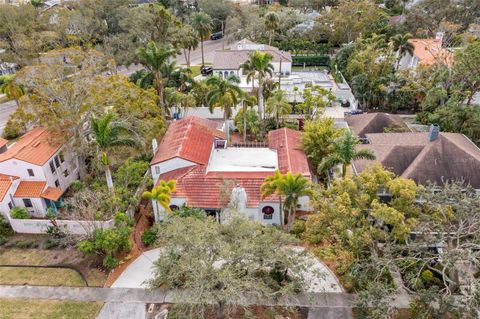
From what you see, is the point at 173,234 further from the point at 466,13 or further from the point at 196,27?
the point at 466,13

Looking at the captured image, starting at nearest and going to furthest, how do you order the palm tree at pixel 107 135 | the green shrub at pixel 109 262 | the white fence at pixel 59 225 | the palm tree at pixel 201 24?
the green shrub at pixel 109 262 → the white fence at pixel 59 225 → the palm tree at pixel 107 135 → the palm tree at pixel 201 24

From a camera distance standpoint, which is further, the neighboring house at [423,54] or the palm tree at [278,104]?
the neighboring house at [423,54]

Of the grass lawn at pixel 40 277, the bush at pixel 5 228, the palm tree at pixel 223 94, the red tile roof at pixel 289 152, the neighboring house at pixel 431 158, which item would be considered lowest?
the grass lawn at pixel 40 277

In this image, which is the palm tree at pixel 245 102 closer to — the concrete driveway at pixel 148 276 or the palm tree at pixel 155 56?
the palm tree at pixel 155 56

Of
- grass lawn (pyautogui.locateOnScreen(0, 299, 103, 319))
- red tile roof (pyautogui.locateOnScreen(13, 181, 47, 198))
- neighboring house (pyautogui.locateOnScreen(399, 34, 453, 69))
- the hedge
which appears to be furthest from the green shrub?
the hedge

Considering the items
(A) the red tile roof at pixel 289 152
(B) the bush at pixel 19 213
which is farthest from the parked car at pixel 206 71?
(B) the bush at pixel 19 213

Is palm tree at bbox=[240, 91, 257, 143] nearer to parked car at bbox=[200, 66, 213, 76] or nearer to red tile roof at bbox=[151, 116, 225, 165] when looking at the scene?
red tile roof at bbox=[151, 116, 225, 165]
